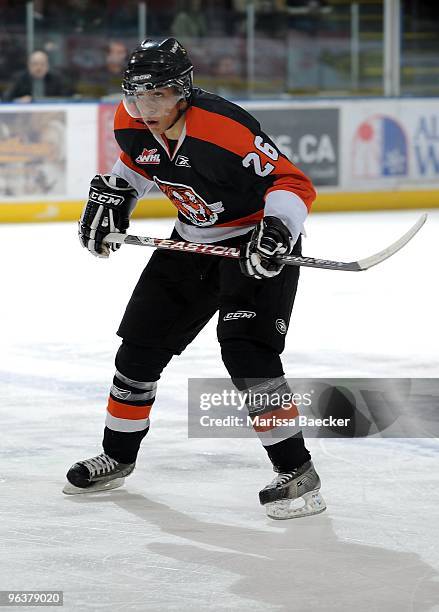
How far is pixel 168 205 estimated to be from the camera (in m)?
9.31

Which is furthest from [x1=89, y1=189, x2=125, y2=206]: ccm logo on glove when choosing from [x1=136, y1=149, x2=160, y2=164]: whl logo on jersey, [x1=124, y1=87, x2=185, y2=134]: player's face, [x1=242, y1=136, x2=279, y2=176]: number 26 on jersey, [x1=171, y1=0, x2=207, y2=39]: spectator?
[x1=171, y1=0, x2=207, y2=39]: spectator

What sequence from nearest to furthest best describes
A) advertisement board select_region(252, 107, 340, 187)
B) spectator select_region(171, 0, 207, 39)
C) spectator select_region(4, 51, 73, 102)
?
spectator select_region(4, 51, 73, 102)
advertisement board select_region(252, 107, 340, 187)
spectator select_region(171, 0, 207, 39)

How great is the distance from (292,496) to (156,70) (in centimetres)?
97

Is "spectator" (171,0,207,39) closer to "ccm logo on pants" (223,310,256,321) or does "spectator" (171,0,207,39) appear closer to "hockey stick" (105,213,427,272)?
"hockey stick" (105,213,427,272)

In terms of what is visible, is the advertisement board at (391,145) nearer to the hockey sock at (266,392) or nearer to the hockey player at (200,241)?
the hockey player at (200,241)

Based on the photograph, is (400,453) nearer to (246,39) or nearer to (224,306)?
(224,306)

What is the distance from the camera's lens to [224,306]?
2.97m

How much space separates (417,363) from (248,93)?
231 inches

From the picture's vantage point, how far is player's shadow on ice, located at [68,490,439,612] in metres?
2.38

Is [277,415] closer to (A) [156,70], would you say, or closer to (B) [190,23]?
(A) [156,70]

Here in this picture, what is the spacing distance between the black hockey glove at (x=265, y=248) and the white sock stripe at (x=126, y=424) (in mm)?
532

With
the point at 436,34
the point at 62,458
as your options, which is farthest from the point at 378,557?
the point at 436,34

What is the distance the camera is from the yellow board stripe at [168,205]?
29.3 feet

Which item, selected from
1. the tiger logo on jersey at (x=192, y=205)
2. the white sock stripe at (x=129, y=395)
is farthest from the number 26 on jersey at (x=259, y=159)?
the white sock stripe at (x=129, y=395)
